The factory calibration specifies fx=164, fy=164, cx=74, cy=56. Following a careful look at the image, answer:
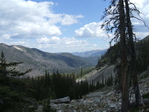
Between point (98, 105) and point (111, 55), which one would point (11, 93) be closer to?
point (111, 55)

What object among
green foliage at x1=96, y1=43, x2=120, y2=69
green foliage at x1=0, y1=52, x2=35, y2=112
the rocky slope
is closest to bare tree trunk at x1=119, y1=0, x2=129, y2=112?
green foliage at x1=96, y1=43, x2=120, y2=69

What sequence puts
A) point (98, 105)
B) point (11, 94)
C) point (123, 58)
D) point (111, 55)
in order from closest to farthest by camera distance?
point (11, 94), point (123, 58), point (111, 55), point (98, 105)

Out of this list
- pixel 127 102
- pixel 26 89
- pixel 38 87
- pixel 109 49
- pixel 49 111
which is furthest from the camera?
pixel 38 87

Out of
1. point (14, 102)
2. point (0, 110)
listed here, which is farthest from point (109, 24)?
point (0, 110)

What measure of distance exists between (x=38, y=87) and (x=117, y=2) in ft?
184

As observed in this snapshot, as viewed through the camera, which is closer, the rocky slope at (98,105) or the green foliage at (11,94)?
the green foliage at (11,94)

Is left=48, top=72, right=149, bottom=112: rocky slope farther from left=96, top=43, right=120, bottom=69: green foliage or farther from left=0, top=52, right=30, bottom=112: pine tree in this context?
left=0, top=52, right=30, bottom=112: pine tree

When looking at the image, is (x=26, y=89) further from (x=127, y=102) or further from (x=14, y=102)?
(x=127, y=102)

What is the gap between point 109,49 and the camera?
1303cm

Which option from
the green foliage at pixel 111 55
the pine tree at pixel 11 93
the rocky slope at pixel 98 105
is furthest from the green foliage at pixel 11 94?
the rocky slope at pixel 98 105

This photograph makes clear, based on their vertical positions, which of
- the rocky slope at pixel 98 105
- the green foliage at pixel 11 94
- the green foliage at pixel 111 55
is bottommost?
the rocky slope at pixel 98 105

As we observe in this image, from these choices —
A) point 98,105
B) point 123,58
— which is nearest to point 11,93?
point 123,58

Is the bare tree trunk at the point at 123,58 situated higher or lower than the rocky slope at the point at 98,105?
higher

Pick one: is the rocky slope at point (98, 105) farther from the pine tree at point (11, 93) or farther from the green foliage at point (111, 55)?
the pine tree at point (11, 93)
